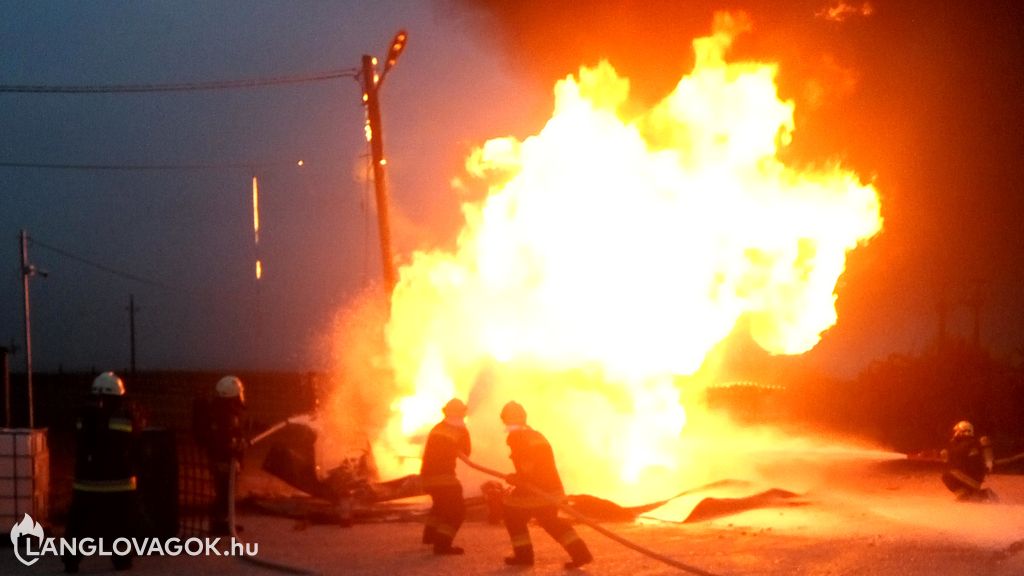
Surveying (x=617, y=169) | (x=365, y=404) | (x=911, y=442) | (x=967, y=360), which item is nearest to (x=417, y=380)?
(x=365, y=404)

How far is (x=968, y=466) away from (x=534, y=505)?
27.6ft

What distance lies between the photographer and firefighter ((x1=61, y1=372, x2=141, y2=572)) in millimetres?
11250

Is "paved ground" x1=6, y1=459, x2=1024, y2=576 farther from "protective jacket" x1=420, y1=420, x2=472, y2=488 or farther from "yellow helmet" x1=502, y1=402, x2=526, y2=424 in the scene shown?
"yellow helmet" x1=502, y1=402, x2=526, y2=424

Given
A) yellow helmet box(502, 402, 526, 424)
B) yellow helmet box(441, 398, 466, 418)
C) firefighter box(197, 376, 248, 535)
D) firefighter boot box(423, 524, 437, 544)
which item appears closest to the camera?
yellow helmet box(502, 402, 526, 424)

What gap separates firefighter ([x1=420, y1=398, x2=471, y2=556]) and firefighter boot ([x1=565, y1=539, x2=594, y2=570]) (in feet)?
5.00

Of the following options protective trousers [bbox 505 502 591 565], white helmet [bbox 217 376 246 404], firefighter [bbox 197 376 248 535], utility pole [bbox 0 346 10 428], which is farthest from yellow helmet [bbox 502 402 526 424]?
utility pole [bbox 0 346 10 428]

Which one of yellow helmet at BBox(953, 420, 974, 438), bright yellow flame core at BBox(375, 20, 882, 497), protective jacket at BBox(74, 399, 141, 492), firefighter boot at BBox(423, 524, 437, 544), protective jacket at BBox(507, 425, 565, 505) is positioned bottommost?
firefighter boot at BBox(423, 524, 437, 544)

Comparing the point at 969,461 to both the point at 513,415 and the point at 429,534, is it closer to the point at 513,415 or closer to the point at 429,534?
the point at 513,415

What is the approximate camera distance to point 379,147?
67.2ft

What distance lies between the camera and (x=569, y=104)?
58.4 ft

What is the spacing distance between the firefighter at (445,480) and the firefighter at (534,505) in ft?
3.16

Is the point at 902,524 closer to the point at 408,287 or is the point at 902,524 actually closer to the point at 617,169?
the point at 617,169

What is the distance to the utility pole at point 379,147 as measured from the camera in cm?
2041

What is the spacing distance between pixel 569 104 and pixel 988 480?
10.6 meters
